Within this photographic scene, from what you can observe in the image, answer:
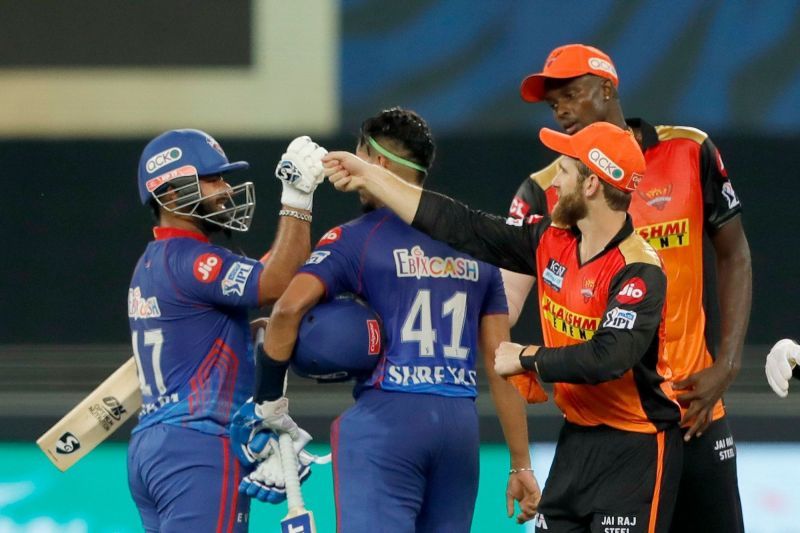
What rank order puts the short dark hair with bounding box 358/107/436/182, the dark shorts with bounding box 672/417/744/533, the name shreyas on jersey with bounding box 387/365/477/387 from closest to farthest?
the name shreyas on jersey with bounding box 387/365/477/387, the short dark hair with bounding box 358/107/436/182, the dark shorts with bounding box 672/417/744/533

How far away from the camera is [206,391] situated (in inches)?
168

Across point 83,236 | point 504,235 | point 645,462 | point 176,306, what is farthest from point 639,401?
point 83,236

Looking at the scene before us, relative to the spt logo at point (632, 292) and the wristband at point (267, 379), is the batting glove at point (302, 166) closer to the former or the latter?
the wristband at point (267, 379)

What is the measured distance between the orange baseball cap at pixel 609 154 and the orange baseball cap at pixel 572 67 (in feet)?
2.17

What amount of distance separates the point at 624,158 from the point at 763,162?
3754mm

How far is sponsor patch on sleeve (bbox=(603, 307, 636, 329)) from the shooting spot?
Answer: 361cm

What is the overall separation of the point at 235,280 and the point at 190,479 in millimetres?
602

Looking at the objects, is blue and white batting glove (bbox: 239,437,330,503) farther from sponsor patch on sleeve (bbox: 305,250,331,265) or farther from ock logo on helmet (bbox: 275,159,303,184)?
ock logo on helmet (bbox: 275,159,303,184)

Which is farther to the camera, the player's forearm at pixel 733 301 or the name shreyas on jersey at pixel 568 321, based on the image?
the player's forearm at pixel 733 301

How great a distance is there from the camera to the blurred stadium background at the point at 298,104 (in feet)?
24.0

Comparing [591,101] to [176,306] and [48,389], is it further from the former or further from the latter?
[48,389]

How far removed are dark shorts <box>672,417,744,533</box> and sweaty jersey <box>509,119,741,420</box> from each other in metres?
0.12

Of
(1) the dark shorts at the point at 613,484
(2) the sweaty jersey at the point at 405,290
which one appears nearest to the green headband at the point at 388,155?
(2) the sweaty jersey at the point at 405,290

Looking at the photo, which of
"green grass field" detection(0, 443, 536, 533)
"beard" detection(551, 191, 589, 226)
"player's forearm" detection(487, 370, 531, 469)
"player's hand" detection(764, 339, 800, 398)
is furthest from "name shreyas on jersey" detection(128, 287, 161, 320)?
"green grass field" detection(0, 443, 536, 533)
